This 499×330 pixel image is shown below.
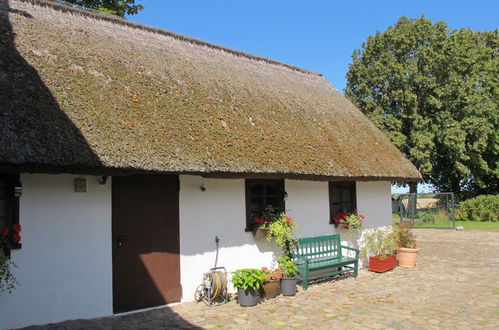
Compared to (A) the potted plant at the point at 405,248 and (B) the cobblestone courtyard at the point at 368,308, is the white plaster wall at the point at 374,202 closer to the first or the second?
(A) the potted plant at the point at 405,248

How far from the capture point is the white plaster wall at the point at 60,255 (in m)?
5.36

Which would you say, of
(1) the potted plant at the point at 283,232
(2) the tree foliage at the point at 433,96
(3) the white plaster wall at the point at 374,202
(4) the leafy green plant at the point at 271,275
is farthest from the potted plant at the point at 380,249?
(2) the tree foliage at the point at 433,96

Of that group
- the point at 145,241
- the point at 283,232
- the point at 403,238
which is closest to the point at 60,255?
the point at 145,241

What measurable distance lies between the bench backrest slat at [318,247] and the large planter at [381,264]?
3.16 feet

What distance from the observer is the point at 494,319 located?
6.02 meters

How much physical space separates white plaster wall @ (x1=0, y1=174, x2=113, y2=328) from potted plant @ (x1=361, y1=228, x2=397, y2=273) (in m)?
6.33

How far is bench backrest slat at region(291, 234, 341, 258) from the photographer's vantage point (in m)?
8.60

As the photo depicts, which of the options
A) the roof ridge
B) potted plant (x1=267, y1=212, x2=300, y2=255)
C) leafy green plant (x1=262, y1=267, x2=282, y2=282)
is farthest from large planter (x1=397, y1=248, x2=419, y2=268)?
the roof ridge

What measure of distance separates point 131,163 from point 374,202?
→ 24.4 ft

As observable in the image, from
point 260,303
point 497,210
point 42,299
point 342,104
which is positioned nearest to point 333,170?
point 260,303

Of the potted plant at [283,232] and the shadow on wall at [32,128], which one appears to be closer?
the shadow on wall at [32,128]

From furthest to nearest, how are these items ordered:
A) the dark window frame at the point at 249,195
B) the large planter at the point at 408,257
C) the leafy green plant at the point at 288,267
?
the large planter at the point at 408,257
the dark window frame at the point at 249,195
the leafy green plant at the point at 288,267

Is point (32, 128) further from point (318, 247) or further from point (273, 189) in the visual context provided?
point (318, 247)

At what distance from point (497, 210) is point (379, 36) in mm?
12086
